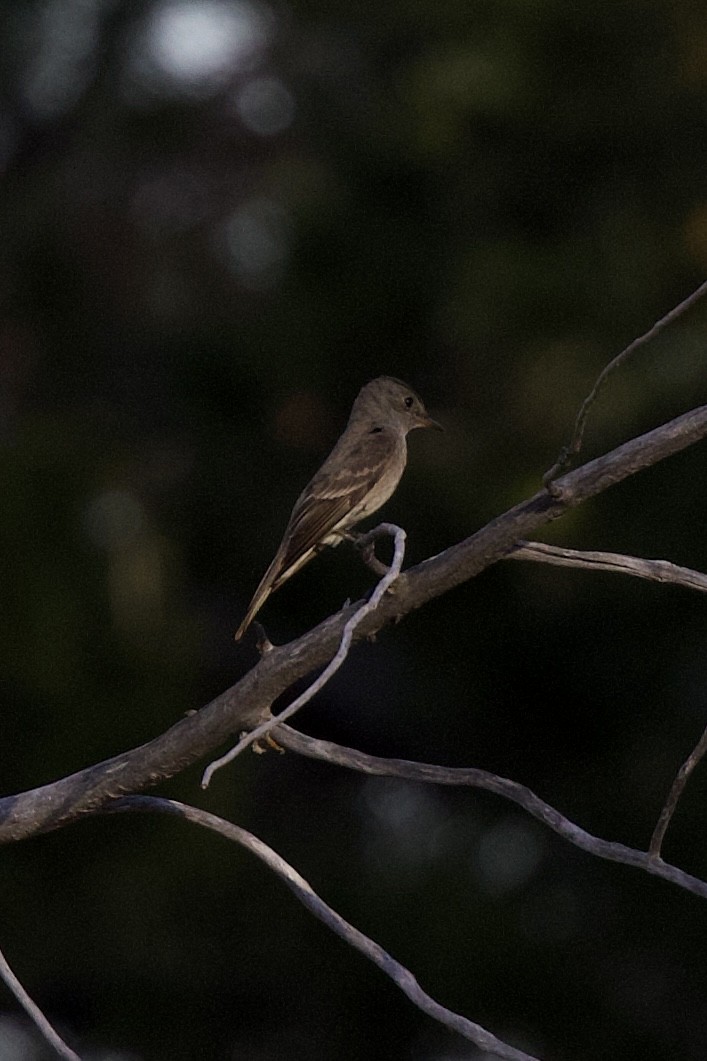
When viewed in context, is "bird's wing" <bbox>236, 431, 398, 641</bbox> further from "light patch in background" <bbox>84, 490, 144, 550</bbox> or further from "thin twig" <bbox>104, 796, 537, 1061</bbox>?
"light patch in background" <bbox>84, 490, 144, 550</bbox>

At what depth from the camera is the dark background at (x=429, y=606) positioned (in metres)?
6.41

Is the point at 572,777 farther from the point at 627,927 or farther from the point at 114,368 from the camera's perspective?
the point at 114,368

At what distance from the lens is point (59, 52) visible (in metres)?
8.99

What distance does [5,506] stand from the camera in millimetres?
6254

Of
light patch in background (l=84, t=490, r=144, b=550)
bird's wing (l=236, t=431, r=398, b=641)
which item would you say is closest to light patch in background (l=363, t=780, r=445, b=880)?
light patch in background (l=84, t=490, r=144, b=550)

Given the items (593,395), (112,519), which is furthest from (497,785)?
(112,519)

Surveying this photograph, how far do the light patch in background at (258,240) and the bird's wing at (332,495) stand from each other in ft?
9.18

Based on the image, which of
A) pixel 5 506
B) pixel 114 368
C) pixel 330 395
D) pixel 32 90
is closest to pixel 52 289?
pixel 114 368

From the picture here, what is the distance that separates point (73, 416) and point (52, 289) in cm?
119

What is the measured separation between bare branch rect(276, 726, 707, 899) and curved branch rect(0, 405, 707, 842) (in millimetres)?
112

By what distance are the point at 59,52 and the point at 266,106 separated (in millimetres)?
1042

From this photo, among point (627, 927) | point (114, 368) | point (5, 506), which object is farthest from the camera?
point (114, 368)

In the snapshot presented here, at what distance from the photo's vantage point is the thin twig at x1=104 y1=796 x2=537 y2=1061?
2.39 meters

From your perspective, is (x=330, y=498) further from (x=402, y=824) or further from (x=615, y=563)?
(x=402, y=824)
